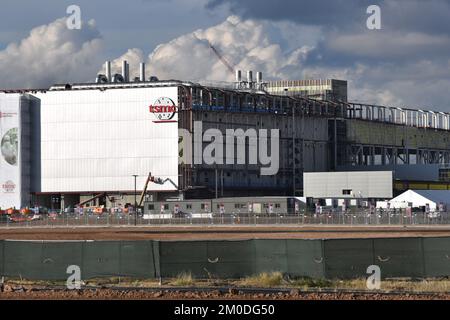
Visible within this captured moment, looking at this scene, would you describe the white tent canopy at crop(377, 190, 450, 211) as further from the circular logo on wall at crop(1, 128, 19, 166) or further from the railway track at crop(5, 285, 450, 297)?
the railway track at crop(5, 285, 450, 297)

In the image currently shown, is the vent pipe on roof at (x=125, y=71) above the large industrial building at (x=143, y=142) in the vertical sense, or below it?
above

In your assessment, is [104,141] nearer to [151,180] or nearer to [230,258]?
[151,180]

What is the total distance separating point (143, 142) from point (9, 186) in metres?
22.2

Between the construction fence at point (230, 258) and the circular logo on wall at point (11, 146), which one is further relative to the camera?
the circular logo on wall at point (11, 146)

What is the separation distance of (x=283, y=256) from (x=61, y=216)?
8510 centimetres

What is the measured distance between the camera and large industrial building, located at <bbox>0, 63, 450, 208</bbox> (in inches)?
5787

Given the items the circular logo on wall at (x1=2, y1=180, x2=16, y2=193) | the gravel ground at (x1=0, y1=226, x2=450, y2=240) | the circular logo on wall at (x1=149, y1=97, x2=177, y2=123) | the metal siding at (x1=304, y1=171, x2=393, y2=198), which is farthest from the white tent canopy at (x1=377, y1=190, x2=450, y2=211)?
the circular logo on wall at (x1=2, y1=180, x2=16, y2=193)

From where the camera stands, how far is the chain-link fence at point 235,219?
103 meters

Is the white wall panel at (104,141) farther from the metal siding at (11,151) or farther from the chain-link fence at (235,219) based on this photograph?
Result: the chain-link fence at (235,219)

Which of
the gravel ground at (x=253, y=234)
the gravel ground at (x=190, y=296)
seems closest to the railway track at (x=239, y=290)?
the gravel ground at (x=190, y=296)

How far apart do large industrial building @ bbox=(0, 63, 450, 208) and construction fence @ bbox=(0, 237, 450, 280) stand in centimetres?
9807

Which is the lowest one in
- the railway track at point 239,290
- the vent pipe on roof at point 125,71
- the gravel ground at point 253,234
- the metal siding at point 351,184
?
the railway track at point 239,290

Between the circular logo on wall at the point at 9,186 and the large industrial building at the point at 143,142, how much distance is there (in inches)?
5.9

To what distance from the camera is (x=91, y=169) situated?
15100 cm
